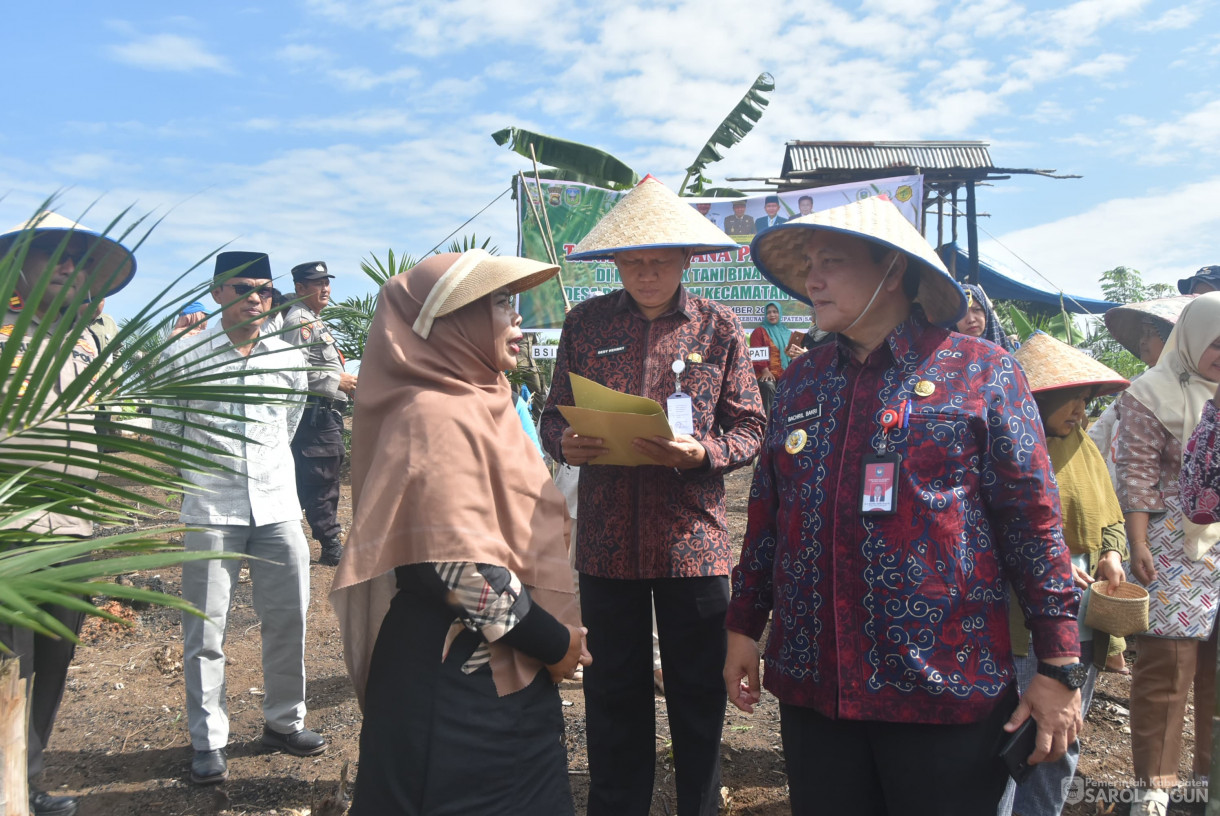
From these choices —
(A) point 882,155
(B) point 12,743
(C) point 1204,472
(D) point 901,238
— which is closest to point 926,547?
(D) point 901,238

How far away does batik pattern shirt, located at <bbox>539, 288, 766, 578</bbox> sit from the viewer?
2676 mm

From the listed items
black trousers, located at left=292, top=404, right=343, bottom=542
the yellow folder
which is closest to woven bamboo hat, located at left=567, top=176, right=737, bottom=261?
the yellow folder

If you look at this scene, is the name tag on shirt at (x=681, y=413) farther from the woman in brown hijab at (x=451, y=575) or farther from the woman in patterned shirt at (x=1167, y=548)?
the woman in patterned shirt at (x=1167, y=548)

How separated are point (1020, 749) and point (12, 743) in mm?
1866

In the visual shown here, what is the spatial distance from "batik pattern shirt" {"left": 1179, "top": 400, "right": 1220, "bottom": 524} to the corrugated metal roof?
10.1 meters

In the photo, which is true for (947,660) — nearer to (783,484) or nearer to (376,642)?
(783,484)

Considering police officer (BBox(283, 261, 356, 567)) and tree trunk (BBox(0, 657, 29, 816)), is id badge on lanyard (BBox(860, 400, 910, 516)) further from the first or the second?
police officer (BBox(283, 261, 356, 567))

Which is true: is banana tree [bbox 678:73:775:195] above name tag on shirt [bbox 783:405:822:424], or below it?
above

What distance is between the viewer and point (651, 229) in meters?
2.89

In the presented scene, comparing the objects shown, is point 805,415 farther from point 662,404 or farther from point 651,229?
point 651,229

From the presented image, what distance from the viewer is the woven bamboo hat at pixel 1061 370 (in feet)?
8.72

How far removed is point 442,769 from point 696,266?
5444mm

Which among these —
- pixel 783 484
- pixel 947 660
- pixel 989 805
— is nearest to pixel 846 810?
pixel 989 805

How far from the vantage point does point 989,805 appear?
5.88 feet
